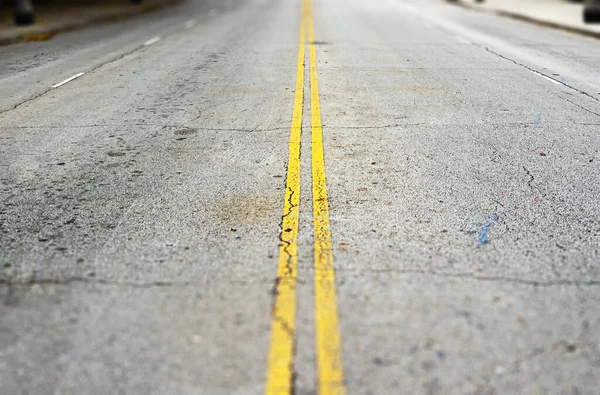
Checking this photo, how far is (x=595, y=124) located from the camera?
7.82m

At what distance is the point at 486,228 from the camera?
469 cm

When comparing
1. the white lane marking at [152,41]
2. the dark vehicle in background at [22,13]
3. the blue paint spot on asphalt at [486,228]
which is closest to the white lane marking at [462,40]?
the white lane marking at [152,41]

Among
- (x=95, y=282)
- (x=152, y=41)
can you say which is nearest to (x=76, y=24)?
(x=152, y=41)

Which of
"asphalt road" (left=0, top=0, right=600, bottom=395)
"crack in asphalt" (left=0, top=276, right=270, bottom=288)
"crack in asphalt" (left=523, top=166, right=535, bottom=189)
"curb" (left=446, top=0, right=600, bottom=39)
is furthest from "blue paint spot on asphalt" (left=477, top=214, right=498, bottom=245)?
"curb" (left=446, top=0, right=600, bottom=39)

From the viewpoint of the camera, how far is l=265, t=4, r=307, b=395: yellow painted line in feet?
9.84

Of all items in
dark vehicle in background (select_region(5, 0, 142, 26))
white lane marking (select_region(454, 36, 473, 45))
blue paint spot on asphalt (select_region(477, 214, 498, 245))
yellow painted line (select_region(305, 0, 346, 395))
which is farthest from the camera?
dark vehicle in background (select_region(5, 0, 142, 26))

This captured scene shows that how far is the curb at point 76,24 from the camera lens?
18.0 meters

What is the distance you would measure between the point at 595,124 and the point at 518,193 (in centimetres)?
304

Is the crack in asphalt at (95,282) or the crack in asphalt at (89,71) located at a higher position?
the crack in asphalt at (89,71)

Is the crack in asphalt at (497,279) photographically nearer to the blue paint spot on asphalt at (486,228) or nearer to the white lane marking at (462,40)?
the blue paint spot on asphalt at (486,228)

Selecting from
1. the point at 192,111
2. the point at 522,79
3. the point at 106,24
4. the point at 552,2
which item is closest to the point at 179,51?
the point at 192,111

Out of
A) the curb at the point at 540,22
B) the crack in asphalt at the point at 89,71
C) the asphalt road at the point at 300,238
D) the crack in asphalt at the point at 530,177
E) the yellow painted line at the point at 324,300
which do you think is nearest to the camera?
the yellow painted line at the point at 324,300

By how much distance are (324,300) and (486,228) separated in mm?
1623

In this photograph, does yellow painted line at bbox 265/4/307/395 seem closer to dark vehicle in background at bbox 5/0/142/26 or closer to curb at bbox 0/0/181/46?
curb at bbox 0/0/181/46
